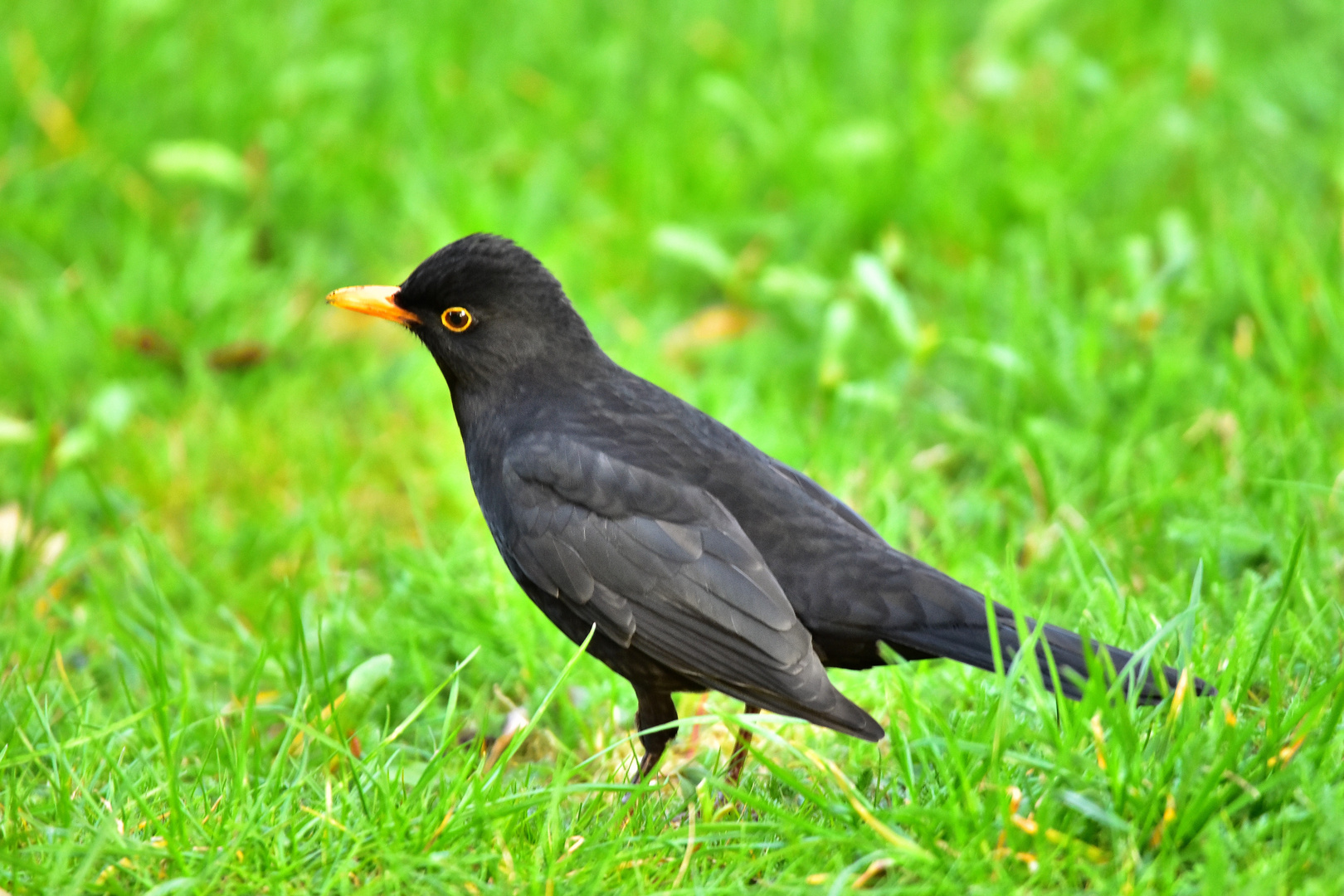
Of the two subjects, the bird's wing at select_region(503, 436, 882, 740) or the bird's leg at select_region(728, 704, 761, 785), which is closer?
the bird's wing at select_region(503, 436, 882, 740)

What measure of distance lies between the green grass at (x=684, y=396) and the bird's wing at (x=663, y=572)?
20 cm

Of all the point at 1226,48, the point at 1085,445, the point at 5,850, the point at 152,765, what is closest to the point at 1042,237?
the point at 1085,445

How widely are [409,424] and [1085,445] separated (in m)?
2.62

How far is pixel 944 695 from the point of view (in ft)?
12.4

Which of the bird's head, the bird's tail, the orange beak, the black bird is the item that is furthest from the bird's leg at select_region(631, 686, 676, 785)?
the orange beak

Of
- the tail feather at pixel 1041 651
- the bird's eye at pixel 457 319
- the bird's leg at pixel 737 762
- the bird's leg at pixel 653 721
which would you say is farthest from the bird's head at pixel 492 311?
the tail feather at pixel 1041 651

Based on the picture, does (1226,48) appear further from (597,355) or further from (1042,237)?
(597,355)

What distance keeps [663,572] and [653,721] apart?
0.42 meters

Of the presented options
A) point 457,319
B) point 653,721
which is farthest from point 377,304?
point 653,721

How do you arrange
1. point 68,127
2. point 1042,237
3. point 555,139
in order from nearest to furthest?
1. point 1042,237
2. point 68,127
3. point 555,139

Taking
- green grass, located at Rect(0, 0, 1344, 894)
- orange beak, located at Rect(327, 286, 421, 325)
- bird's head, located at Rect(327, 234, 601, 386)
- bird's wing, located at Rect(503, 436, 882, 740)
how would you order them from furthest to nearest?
orange beak, located at Rect(327, 286, 421, 325)
bird's head, located at Rect(327, 234, 601, 386)
bird's wing, located at Rect(503, 436, 882, 740)
green grass, located at Rect(0, 0, 1344, 894)

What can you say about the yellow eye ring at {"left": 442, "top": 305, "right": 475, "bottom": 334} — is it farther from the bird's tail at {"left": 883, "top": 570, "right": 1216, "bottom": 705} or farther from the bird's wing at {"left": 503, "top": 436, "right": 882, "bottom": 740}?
the bird's tail at {"left": 883, "top": 570, "right": 1216, "bottom": 705}

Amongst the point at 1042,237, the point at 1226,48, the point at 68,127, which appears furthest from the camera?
the point at 1226,48

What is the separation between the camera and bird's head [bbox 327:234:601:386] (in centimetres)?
395
